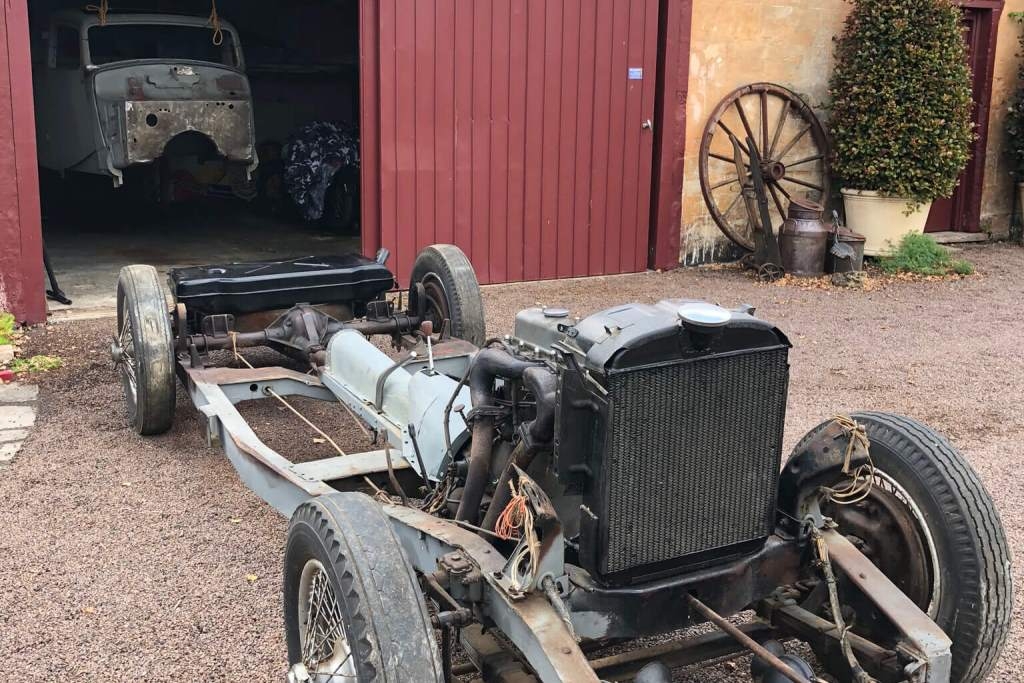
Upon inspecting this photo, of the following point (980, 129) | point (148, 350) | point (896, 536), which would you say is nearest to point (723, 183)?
point (980, 129)

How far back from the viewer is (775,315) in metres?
8.16

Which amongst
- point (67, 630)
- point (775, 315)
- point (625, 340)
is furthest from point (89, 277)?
point (625, 340)

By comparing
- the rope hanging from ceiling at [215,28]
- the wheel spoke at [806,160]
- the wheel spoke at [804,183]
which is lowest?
the wheel spoke at [804,183]

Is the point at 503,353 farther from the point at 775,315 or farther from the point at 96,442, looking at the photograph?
the point at 775,315

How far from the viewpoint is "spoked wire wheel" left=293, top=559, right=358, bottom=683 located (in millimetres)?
2514

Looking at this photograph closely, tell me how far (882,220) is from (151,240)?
7.34 meters

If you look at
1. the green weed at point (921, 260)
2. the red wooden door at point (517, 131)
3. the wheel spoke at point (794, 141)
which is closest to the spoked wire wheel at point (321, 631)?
the red wooden door at point (517, 131)

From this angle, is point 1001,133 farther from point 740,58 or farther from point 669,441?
point 669,441

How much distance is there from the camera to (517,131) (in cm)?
892

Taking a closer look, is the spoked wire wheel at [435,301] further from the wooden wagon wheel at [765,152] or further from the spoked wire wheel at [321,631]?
the wooden wagon wheel at [765,152]

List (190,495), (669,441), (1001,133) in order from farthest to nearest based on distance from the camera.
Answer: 1. (1001,133)
2. (190,495)
3. (669,441)

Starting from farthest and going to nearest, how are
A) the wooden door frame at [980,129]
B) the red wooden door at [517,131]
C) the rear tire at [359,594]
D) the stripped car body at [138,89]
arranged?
the wooden door frame at [980,129], the stripped car body at [138,89], the red wooden door at [517,131], the rear tire at [359,594]

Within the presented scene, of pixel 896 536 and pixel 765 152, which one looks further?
pixel 765 152

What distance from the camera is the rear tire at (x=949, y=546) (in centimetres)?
274
